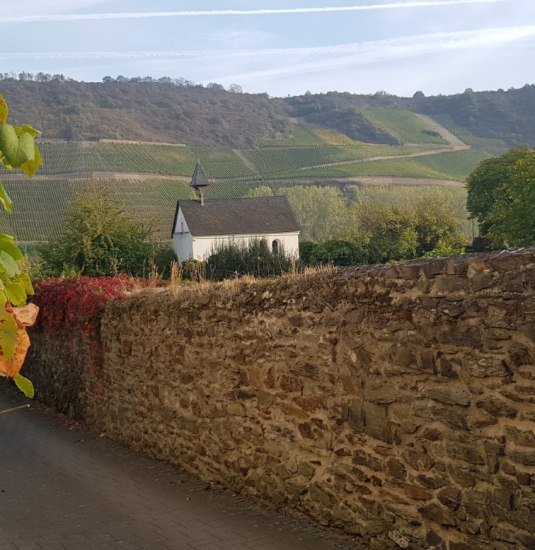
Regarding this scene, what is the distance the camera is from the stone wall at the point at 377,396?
4496 mm

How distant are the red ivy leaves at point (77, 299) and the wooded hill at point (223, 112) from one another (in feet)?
370

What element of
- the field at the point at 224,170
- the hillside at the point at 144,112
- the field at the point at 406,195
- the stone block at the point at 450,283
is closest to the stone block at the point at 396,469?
the stone block at the point at 450,283

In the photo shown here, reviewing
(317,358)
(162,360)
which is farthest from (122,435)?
(317,358)

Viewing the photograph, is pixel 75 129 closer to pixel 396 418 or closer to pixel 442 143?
pixel 442 143

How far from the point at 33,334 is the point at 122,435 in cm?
578

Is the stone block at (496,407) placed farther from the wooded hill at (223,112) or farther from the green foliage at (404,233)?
the wooded hill at (223,112)

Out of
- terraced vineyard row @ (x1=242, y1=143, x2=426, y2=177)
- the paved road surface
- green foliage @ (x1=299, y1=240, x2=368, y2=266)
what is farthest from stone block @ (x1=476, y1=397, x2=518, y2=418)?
terraced vineyard row @ (x1=242, y1=143, x2=426, y2=177)

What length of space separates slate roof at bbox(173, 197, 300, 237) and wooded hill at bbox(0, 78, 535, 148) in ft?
208

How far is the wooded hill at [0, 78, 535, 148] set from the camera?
5360 inches

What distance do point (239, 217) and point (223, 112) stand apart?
106061mm

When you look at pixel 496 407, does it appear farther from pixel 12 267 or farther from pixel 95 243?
pixel 95 243

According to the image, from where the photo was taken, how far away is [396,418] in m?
5.36

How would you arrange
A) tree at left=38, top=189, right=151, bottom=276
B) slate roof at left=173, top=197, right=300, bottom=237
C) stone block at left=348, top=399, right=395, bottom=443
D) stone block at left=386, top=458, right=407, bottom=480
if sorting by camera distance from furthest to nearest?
slate roof at left=173, top=197, right=300, bottom=237 → tree at left=38, top=189, right=151, bottom=276 → stone block at left=348, top=399, right=395, bottom=443 → stone block at left=386, top=458, right=407, bottom=480

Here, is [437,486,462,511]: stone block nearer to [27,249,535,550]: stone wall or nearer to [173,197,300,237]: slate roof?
[27,249,535,550]: stone wall
